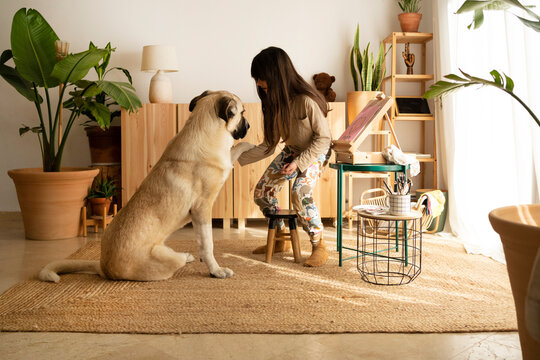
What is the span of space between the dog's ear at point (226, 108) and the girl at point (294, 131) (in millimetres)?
460

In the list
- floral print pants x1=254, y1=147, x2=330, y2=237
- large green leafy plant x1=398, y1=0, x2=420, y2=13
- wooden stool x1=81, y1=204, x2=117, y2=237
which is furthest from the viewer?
large green leafy plant x1=398, y1=0, x2=420, y2=13

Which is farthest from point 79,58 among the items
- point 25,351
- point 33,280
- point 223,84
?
point 25,351

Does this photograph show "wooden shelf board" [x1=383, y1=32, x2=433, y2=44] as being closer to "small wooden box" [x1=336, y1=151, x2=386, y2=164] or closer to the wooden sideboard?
the wooden sideboard

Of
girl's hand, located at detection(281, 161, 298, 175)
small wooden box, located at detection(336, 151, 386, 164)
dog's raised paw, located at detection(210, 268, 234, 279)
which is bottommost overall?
dog's raised paw, located at detection(210, 268, 234, 279)

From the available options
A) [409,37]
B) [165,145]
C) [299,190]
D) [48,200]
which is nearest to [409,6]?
[409,37]

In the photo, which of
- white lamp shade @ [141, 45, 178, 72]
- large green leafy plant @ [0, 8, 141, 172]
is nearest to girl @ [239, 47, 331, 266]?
large green leafy plant @ [0, 8, 141, 172]

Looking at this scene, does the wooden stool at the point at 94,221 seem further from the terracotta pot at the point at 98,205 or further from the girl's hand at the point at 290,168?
the girl's hand at the point at 290,168

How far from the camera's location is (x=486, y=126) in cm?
374

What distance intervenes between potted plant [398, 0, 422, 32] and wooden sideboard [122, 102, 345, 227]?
1.05m

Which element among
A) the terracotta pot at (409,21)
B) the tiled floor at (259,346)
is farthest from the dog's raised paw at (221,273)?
the terracotta pot at (409,21)

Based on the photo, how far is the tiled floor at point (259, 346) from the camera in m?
1.88

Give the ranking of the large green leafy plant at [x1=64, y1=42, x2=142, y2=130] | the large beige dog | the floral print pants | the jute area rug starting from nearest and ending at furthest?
the jute area rug < the large beige dog < the floral print pants < the large green leafy plant at [x1=64, y1=42, x2=142, y2=130]

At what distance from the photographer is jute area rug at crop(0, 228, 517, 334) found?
2160 millimetres

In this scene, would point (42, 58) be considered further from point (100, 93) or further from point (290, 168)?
point (290, 168)
